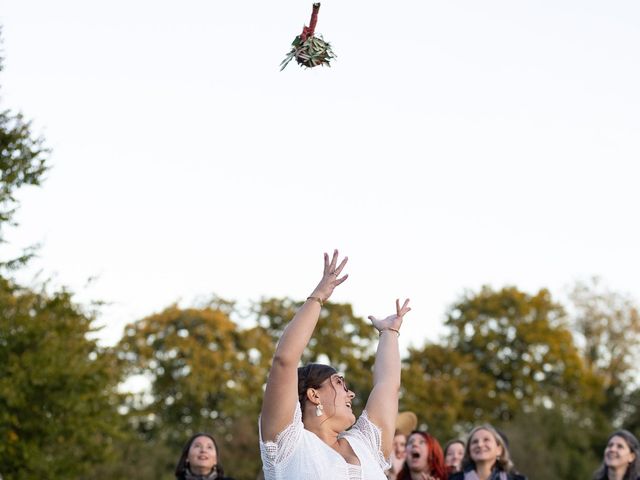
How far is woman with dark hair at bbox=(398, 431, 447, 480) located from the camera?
32.7 feet

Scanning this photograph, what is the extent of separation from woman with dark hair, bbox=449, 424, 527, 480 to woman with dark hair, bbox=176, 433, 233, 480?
83.2 inches

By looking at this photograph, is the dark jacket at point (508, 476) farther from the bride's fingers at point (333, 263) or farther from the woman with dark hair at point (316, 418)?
the bride's fingers at point (333, 263)

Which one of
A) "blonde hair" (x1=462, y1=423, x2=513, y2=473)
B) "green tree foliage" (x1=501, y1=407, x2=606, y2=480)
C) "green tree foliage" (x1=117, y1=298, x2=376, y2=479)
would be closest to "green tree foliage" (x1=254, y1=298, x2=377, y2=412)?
"green tree foliage" (x1=117, y1=298, x2=376, y2=479)

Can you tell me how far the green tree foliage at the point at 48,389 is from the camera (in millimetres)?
14688

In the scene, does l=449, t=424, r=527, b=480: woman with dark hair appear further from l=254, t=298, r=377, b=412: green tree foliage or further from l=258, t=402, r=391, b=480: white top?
l=254, t=298, r=377, b=412: green tree foliage

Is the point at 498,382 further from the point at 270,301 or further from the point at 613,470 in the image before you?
the point at 613,470

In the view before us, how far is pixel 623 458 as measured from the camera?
1005 centimetres

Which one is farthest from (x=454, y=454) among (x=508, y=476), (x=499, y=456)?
(x=508, y=476)

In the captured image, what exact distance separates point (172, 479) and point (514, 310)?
18362mm

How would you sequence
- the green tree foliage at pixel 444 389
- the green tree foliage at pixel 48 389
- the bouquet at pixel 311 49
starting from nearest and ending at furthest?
the bouquet at pixel 311 49 → the green tree foliage at pixel 48 389 → the green tree foliage at pixel 444 389

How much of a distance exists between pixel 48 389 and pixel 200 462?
671cm

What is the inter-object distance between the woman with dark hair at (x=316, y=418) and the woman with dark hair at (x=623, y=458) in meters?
5.20

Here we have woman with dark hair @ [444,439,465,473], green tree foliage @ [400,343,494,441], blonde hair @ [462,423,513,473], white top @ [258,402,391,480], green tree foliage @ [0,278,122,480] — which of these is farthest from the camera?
green tree foliage @ [400,343,494,441]

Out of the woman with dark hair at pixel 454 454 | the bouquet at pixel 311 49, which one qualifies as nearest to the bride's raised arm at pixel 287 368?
the bouquet at pixel 311 49
